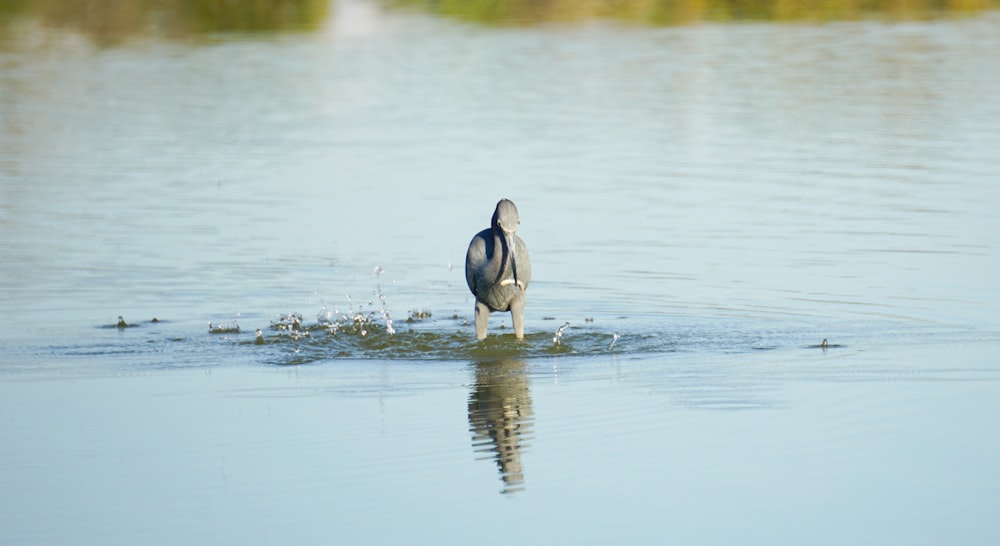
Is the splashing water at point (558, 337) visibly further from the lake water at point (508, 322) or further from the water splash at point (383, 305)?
the water splash at point (383, 305)

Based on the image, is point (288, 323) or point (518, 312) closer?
point (518, 312)

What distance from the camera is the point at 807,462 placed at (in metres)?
10.4

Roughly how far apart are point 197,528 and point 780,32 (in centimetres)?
4444

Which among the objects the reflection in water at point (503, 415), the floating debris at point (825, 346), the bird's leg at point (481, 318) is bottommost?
the reflection in water at point (503, 415)

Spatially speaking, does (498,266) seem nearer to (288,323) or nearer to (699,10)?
(288,323)

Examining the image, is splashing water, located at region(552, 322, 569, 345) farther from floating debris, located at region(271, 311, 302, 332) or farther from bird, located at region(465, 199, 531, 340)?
floating debris, located at region(271, 311, 302, 332)

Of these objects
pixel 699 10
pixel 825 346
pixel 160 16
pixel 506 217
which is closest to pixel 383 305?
pixel 506 217

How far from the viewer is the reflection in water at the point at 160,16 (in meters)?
57.2

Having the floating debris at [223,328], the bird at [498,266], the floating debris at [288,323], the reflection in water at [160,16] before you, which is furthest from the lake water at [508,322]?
the reflection in water at [160,16]

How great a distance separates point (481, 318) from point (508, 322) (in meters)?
1.85

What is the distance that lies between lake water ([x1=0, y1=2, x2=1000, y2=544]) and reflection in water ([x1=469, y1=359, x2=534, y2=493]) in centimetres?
4

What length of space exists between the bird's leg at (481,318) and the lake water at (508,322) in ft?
0.31

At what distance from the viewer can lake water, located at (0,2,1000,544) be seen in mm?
9766

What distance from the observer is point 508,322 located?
1606cm
